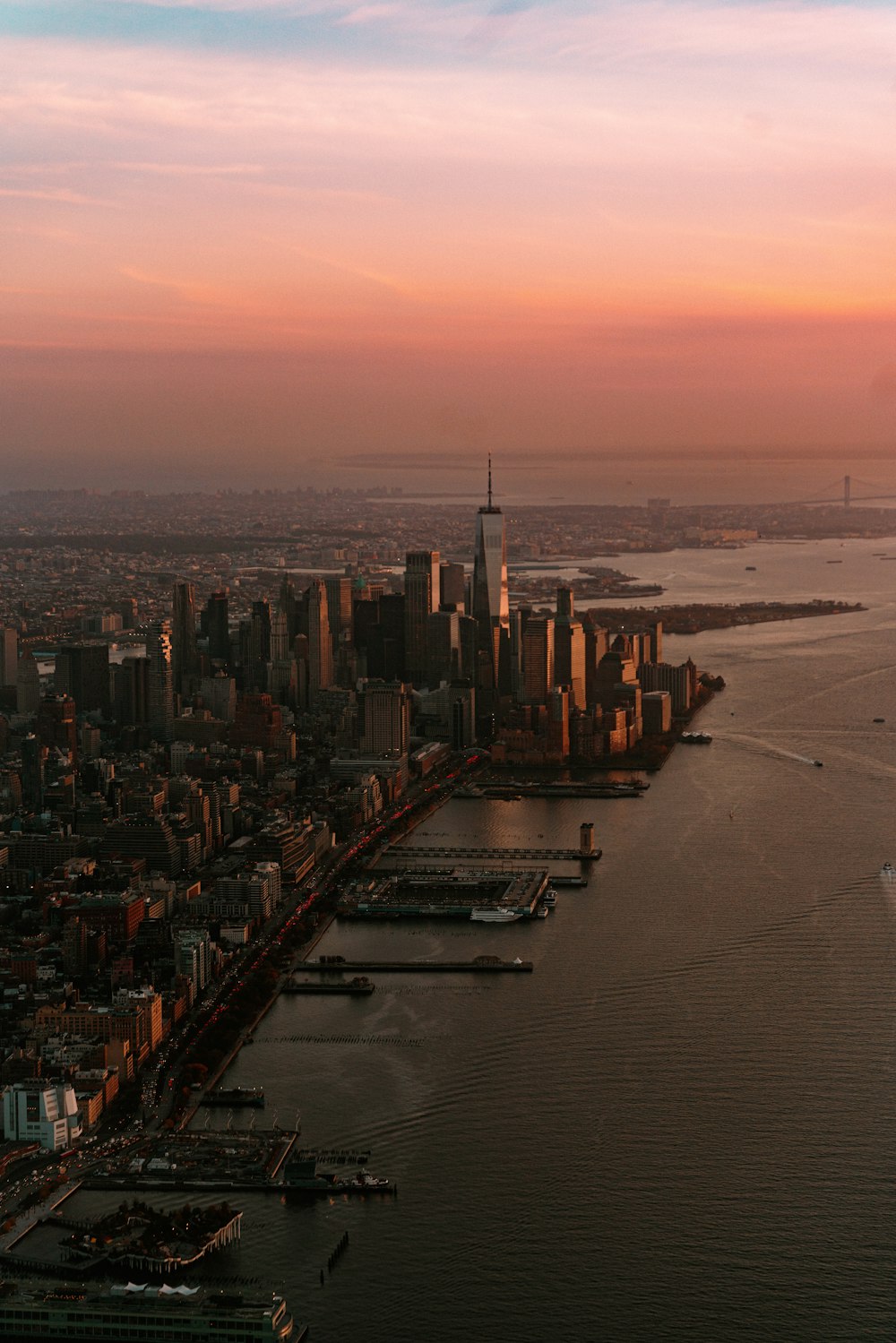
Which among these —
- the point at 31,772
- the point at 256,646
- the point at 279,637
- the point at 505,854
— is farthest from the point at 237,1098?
the point at 256,646

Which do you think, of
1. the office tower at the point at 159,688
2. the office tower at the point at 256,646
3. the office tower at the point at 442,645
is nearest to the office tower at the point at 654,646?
the office tower at the point at 442,645

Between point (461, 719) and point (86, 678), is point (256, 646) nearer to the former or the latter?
point (86, 678)

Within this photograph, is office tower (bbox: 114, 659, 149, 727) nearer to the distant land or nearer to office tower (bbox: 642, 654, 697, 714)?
office tower (bbox: 642, 654, 697, 714)

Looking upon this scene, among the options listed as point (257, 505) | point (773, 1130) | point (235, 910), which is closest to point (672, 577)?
point (257, 505)

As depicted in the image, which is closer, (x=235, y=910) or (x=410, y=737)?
(x=235, y=910)

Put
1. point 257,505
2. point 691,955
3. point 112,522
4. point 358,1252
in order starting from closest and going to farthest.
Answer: point 358,1252, point 691,955, point 112,522, point 257,505

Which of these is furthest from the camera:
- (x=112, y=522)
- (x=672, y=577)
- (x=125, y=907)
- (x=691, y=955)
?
(x=112, y=522)

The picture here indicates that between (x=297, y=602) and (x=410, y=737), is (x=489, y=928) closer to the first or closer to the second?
(x=410, y=737)

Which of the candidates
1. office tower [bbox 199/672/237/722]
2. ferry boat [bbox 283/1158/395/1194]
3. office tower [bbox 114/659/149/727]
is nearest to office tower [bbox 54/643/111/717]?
office tower [bbox 114/659/149/727]

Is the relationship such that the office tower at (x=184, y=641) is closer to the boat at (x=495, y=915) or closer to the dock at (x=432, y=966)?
the boat at (x=495, y=915)
